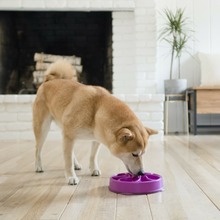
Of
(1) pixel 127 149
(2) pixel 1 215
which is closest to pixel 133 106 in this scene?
(1) pixel 127 149

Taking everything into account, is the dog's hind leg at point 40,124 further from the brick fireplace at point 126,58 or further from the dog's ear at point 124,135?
the brick fireplace at point 126,58

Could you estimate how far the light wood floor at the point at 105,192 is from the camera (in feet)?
4.91

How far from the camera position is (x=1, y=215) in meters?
1.49

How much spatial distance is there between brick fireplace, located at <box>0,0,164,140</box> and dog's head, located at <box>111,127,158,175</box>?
240 cm

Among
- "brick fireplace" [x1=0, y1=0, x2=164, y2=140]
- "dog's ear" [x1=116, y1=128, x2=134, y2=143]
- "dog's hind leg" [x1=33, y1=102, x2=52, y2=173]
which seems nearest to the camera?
"dog's ear" [x1=116, y1=128, x2=134, y2=143]

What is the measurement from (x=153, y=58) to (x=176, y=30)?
0.53 metres

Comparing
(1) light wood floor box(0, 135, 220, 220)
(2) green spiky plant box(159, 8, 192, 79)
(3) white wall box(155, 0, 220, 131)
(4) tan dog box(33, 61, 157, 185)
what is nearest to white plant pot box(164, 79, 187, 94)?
(2) green spiky plant box(159, 8, 192, 79)

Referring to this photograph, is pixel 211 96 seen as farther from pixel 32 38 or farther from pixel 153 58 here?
pixel 32 38

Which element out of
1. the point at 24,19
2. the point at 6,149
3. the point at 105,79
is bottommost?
the point at 6,149

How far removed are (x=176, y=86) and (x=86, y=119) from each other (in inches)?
114

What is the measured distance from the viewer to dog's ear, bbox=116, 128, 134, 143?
1.73m

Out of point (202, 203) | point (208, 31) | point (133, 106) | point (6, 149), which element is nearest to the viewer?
point (202, 203)

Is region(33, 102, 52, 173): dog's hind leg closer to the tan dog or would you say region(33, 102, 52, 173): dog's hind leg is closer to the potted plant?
the tan dog

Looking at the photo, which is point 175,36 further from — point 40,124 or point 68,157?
point 68,157
